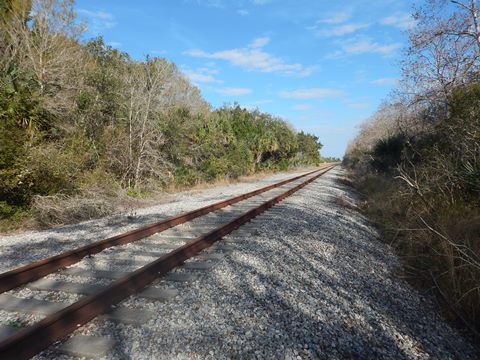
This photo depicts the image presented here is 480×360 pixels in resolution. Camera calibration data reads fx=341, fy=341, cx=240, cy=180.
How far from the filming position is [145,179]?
627 inches

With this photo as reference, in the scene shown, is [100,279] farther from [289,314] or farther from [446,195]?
[446,195]

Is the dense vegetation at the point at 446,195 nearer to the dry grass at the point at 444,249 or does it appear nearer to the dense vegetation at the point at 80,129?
the dry grass at the point at 444,249

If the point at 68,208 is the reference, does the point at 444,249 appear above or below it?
above

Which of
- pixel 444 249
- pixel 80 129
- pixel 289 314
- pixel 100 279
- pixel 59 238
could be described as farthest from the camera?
pixel 80 129

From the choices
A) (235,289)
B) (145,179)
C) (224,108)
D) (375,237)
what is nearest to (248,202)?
(375,237)

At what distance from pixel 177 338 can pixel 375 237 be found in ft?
19.9

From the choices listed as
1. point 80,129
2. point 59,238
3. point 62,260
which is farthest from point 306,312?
point 80,129

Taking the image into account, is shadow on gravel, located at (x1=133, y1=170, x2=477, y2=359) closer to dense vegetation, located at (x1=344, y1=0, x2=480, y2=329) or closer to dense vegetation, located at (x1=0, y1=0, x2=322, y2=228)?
dense vegetation, located at (x1=344, y1=0, x2=480, y2=329)

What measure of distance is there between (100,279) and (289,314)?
95.7 inches

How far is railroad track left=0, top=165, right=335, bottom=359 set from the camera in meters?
2.88

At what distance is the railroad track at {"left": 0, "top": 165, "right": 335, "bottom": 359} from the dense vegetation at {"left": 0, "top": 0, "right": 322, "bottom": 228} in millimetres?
3976

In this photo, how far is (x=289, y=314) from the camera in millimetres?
3580

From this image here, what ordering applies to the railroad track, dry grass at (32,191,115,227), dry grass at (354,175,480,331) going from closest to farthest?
1. the railroad track
2. dry grass at (354,175,480,331)
3. dry grass at (32,191,115,227)

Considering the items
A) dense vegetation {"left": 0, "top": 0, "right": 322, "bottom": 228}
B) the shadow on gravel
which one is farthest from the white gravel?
the shadow on gravel
